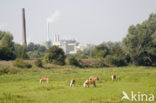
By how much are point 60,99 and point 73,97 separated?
1050 millimetres

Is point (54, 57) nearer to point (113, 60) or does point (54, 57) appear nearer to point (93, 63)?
point (93, 63)

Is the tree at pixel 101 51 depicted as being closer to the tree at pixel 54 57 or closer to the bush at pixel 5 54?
the tree at pixel 54 57

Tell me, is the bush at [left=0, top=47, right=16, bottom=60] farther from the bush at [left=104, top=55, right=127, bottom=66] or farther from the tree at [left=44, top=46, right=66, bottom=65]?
the bush at [left=104, top=55, right=127, bottom=66]

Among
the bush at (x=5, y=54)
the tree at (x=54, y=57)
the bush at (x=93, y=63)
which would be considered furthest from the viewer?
the bush at (x=93, y=63)

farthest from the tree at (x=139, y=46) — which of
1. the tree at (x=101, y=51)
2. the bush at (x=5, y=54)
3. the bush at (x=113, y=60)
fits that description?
the bush at (x=5, y=54)

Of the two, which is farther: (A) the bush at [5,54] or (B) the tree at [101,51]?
(B) the tree at [101,51]

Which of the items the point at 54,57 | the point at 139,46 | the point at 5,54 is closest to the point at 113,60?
the point at 139,46

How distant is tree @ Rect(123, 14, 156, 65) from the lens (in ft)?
227

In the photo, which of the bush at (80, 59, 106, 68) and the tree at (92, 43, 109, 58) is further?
the tree at (92, 43, 109, 58)

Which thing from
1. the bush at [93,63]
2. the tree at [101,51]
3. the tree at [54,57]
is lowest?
the bush at [93,63]

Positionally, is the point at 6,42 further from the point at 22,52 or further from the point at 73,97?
the point at 73,97

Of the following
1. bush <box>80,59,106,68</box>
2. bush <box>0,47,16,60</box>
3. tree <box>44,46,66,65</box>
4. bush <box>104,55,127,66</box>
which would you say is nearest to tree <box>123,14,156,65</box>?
bush <box>104,55,127,66</box>

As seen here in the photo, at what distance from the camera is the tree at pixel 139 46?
6931 centimetres

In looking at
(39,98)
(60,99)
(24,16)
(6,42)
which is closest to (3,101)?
(39,98)
